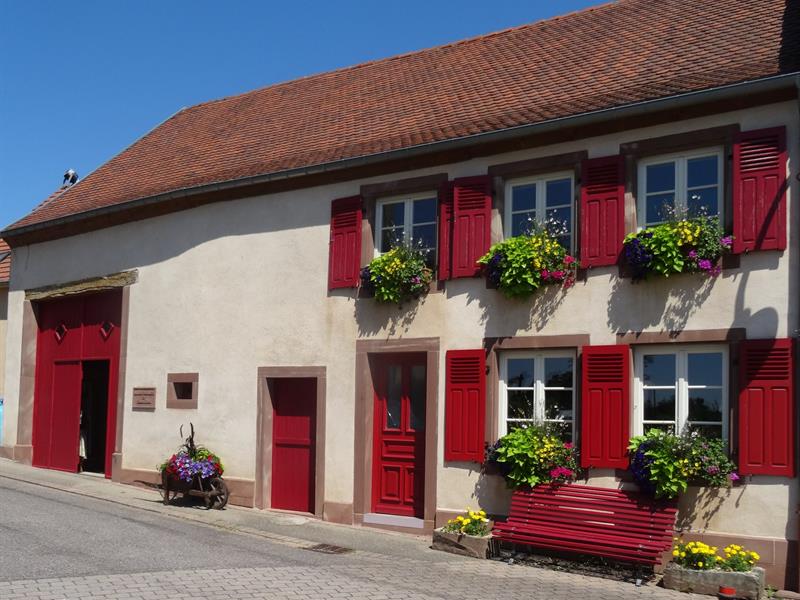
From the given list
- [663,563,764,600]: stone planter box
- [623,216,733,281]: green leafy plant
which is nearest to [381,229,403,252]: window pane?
[623,216,733,281]: green leafy plant

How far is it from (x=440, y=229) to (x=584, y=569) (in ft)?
14.6

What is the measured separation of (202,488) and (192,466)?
0.37m

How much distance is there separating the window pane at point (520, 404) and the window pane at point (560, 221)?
1.90 m

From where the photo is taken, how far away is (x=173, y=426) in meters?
14.8

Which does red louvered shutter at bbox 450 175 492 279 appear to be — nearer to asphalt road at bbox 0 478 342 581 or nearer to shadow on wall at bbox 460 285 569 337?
shadow on wall at bbox 460 285 569 337

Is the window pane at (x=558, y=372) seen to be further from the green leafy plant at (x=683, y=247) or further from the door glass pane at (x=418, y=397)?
the door glass pane at (x=418, y=397)

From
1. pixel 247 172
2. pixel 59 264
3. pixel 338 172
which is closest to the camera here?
pixel 338 172

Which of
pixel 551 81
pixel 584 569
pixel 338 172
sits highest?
pixel 551 81

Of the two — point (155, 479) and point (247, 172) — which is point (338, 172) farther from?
point (155, 479)

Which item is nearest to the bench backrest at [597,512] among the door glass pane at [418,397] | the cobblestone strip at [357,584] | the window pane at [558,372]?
the cobblestone strip at [357,584]

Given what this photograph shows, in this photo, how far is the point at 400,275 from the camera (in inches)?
470

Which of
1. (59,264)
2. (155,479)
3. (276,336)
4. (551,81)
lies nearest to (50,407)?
(59,264)

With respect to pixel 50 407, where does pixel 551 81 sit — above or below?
above

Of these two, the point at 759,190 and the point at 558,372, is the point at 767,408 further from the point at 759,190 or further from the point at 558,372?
the point at 558,372
